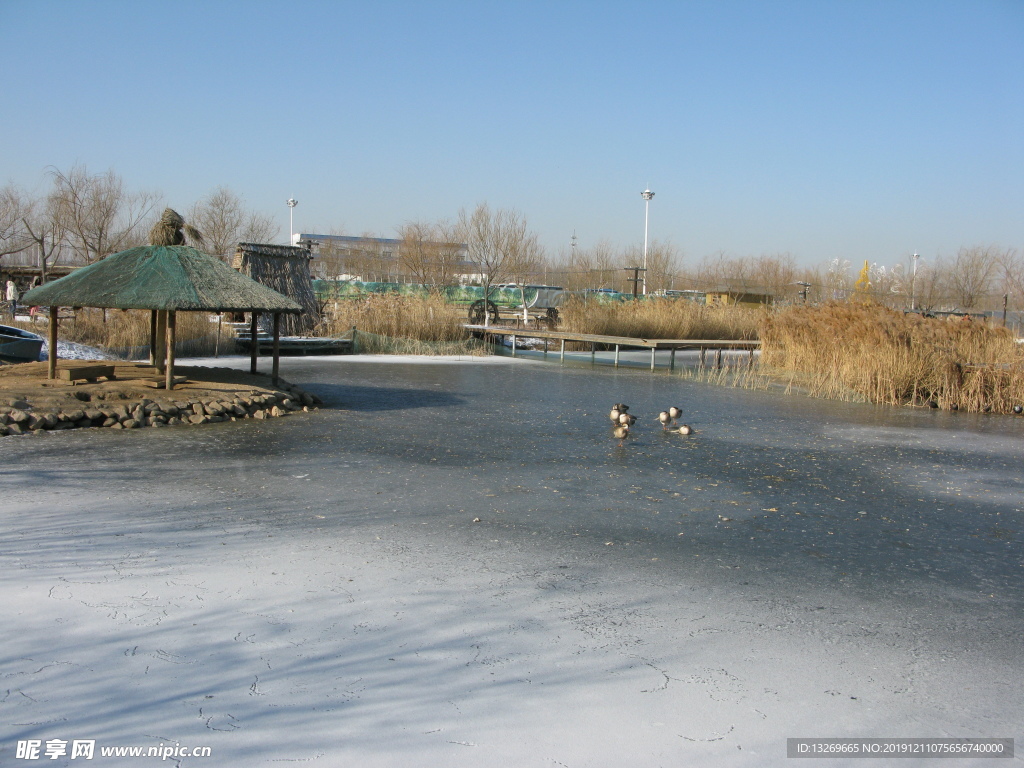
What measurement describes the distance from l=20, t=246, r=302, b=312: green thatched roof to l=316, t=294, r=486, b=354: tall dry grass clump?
40.1 ft

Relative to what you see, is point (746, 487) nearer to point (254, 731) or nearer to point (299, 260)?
point (254, 731)

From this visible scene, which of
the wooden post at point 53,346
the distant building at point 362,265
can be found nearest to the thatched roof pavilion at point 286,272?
the wooden post at point 53,346

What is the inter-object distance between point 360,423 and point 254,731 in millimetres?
8073

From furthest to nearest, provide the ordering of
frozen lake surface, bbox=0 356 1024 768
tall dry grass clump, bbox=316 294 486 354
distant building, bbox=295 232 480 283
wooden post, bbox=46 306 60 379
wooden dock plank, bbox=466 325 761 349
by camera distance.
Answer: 1. distant building, bbox=295 232 480 283
2. tall dry grass clump, bbox=316 294 486 354
3. wooden dock plank, bbox=466 325 761 349
4. wooden post, bbox=46 306 60 379
5. frozen lake surface, bbox=0 356 1024 768

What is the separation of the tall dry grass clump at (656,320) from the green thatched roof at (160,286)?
1561 centimetres

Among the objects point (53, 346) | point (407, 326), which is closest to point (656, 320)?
point (407, 326)

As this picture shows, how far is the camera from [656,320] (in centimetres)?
2694

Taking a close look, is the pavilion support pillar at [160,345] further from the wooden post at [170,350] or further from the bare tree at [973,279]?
the bare tree at [973,279]

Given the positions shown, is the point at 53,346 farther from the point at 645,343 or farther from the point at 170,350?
the point at 645,343

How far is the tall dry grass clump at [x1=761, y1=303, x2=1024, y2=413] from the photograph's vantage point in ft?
48.3

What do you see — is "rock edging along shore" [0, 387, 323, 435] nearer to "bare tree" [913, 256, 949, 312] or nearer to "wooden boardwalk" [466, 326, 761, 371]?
"wooden boardwalk" [466, 326, 761, 371]

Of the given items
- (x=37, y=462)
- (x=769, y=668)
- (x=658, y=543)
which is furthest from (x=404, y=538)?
(x=37, y=462)

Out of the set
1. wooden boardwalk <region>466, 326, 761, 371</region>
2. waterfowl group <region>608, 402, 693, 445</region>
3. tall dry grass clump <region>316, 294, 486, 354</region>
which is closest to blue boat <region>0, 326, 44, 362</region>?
tall dry grass clump <region>316, 294, 486, 354</region>

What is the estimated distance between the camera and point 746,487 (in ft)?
26.6
